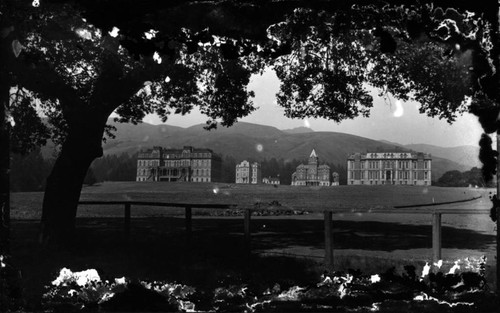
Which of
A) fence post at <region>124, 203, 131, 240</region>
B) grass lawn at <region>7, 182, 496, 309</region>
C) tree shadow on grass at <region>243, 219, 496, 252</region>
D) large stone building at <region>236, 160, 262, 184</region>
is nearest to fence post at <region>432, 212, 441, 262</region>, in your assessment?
grass lawn at <region>7, 182, 496, 309</region>

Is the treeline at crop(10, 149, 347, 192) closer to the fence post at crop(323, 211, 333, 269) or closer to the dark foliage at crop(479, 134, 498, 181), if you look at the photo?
the fence post at crop(323, 211, 333, 269)

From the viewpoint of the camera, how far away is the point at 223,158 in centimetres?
897

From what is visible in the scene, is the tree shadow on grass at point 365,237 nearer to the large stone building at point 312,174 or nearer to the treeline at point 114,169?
the large stone building at point 312,174

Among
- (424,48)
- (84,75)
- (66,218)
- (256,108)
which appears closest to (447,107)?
(424,48)

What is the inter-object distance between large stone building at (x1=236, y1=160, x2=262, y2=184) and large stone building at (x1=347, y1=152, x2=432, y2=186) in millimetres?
1949

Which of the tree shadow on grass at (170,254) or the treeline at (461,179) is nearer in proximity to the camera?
the treeline at (461,179)

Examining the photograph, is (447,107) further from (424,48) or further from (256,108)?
(256,108)

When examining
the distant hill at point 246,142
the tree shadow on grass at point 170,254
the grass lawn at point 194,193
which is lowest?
the tree shadow on grass at point 170,254

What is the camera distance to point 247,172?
9203 mm

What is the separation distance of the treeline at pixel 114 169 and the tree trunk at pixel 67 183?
24cm

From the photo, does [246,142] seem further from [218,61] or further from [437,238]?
[437,238]

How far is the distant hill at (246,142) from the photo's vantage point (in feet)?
28.1

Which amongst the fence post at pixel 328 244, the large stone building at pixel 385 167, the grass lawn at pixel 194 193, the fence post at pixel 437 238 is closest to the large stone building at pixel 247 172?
the grass lawn at pixel 194 193

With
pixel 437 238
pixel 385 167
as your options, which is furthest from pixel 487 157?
pixel 385 167
